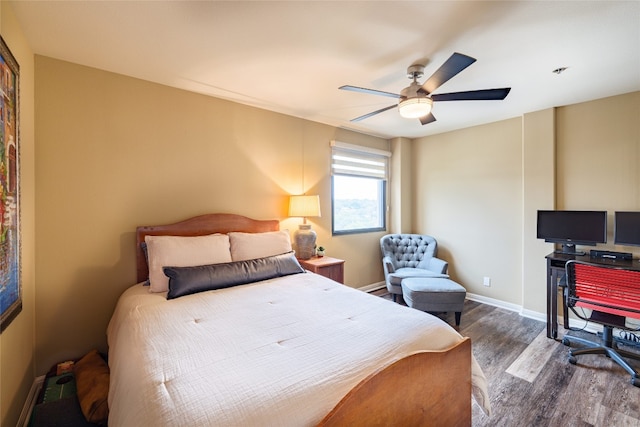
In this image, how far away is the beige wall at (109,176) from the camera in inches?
83.9

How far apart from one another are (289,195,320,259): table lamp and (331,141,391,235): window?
67 cm

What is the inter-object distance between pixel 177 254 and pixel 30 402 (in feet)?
4.33

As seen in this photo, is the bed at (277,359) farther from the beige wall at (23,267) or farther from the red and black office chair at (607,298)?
the red and black office chair at (607,298)

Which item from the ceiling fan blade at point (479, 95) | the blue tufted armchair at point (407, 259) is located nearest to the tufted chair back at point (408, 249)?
the blue tufted armchair at point (407, 259)

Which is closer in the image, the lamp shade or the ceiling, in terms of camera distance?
the ceiling

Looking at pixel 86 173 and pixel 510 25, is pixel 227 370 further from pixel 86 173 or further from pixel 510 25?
pixel 510 25

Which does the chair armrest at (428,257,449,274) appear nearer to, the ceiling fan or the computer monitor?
the computer monitor

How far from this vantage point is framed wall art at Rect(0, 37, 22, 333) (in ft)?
4.76

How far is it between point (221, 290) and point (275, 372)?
122 cm

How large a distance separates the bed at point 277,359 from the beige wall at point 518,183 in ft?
8.64

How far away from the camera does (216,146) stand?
291 centimetres

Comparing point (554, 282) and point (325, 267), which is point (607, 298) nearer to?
point (554, 282)

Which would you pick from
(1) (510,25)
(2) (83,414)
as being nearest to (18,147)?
(2) (83,414)

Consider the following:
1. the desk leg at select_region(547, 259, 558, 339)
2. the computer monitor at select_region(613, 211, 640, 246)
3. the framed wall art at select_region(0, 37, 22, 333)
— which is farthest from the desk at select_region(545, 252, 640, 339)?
the framed wall art at select_region(0, 37, 22, 333)
